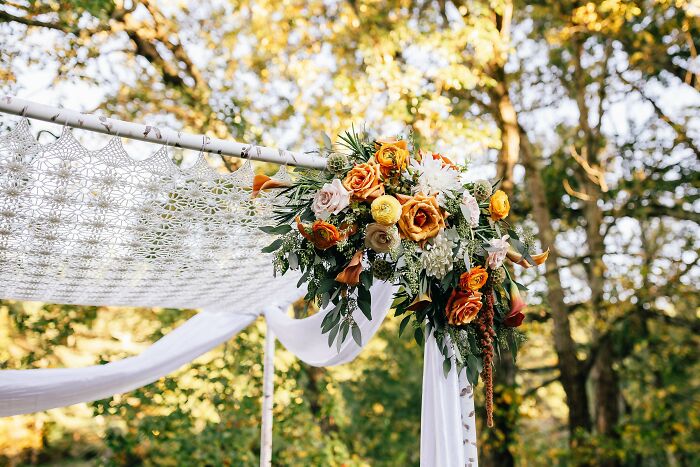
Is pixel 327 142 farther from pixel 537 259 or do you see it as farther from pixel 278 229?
pixel 537 259

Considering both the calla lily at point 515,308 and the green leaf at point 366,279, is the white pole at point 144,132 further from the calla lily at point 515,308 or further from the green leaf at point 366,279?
the calla lily at point 515,308

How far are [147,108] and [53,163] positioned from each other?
11.5ft

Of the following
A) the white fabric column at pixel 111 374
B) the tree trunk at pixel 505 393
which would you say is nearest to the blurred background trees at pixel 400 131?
the tree trunk at pixel 505 393

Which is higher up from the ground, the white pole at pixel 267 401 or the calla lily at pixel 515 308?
the calla lily at pixel 515 308

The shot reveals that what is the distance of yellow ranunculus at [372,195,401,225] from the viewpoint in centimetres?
166

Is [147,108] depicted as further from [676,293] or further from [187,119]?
[676,293]

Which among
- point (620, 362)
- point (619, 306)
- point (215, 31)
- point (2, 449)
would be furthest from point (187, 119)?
point (620, 362)

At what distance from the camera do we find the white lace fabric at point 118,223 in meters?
1.69

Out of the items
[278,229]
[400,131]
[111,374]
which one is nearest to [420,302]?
[278,229]

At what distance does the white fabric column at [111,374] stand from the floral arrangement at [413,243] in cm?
141

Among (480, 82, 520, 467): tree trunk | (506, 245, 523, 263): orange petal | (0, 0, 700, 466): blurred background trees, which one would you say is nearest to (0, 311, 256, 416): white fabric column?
(0, 0, 700, 466): blurred background trees

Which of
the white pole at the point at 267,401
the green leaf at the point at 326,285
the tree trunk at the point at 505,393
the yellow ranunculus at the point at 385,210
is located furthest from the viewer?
the tree trunk at the point at 505,393

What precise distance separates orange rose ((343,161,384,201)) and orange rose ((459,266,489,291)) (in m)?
0.34

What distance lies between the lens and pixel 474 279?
68.9 inches
